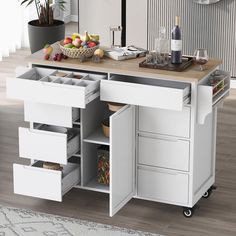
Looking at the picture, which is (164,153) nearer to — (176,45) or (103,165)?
(103,165)

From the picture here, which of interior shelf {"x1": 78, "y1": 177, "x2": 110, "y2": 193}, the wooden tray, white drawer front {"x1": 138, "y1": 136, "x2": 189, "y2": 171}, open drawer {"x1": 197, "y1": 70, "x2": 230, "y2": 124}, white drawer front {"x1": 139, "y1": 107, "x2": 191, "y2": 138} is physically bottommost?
interior shelf {"x1": 78, "y1": 177, "x2": 110, "y2": 193}

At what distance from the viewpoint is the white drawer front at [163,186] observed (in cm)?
468

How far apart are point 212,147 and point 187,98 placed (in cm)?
56

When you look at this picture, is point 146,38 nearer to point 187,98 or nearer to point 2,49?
point 2,49

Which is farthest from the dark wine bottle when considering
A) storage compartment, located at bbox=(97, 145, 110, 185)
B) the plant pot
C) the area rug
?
the plant pot

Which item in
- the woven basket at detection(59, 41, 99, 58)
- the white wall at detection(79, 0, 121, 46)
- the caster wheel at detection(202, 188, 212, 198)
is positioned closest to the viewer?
the woven basket at detection(59, 41, 99, 58)

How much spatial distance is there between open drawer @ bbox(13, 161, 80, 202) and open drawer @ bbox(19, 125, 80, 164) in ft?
0.25

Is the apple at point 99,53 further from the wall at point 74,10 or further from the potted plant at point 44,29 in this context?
the wall at point 74,10

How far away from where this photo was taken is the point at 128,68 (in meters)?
4.60

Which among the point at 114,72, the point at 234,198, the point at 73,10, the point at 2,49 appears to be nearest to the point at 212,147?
the point at 234,198

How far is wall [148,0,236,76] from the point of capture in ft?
22.3

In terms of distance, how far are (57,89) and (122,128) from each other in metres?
0.41

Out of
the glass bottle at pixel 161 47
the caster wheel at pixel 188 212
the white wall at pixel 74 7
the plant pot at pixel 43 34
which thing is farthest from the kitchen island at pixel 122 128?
the white wall at pixel 74 7

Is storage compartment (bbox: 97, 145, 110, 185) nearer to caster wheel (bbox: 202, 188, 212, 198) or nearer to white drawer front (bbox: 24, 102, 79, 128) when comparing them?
white drawer front (bbox: 24, 102, 79, 128)
